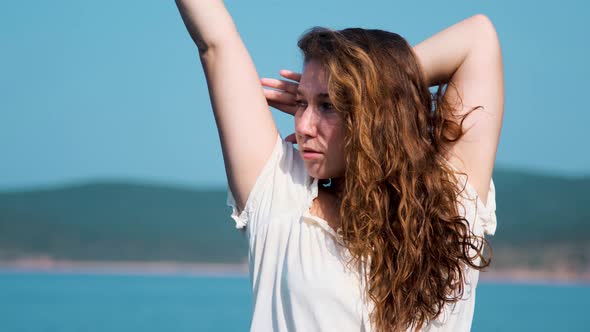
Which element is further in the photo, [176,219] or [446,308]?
[176,219]

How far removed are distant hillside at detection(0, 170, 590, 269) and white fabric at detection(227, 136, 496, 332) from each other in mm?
32504

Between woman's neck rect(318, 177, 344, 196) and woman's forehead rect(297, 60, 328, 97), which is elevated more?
woman's forehead rect(297, 60, 328, 97)

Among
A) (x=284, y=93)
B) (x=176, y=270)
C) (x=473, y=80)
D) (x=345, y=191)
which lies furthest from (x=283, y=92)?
(x=176, y=270)

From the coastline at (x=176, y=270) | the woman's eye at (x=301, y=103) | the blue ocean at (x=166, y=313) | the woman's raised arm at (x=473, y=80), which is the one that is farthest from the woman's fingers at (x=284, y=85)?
the coastline at (x=176, y=270)

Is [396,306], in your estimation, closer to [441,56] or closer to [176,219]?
[441,56]

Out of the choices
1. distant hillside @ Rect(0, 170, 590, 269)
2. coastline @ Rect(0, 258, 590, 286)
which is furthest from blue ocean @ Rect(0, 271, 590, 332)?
distant hillside @ Rect(0, 170, 590, 269)

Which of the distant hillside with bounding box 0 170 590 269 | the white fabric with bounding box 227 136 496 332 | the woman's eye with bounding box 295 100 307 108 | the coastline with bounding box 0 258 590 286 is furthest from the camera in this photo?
the distant hillside with bounding box 0 170 590 269

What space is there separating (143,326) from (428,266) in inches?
439

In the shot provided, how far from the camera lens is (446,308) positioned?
1611 millimetres

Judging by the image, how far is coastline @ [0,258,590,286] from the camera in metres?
31.8

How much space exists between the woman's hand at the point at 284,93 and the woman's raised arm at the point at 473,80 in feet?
0.81

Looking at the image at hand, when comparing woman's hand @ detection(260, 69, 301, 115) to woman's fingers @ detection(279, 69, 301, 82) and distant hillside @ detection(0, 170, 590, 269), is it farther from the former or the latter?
distant hillside @ detection(0, 170, 590, 269)

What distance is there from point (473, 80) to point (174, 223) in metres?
43.6

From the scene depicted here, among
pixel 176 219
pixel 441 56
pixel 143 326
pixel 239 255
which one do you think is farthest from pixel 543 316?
pixel 176 219
